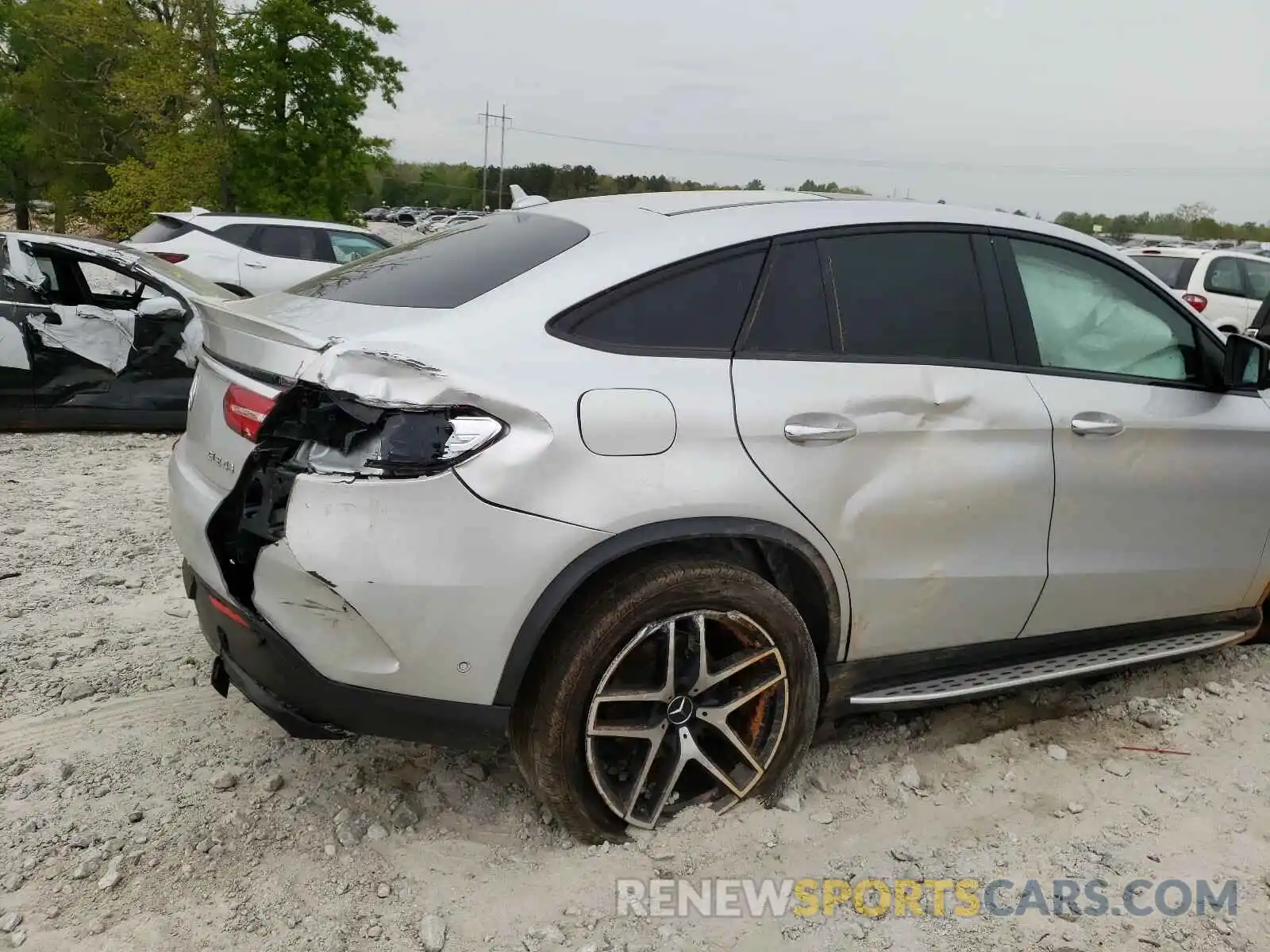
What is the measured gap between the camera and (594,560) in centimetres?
228

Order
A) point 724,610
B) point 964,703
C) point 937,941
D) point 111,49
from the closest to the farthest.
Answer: point 937,941 → point 724,610 → point 964,703 → point 111,49

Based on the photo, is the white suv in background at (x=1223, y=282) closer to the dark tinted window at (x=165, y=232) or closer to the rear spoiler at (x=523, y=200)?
the rear spoiler at (x=523, y=200)

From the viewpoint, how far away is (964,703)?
3578 mm

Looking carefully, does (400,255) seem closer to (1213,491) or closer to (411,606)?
(411,606)

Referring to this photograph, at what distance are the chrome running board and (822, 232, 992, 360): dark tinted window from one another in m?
1.00

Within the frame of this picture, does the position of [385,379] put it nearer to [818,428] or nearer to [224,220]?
[818,428]

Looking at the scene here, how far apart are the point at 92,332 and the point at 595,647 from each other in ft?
18.9

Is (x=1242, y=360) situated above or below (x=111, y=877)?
above

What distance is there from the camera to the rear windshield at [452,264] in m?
2.54

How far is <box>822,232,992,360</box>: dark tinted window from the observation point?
2.77 metres

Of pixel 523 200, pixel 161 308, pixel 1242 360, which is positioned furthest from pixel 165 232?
pixel 1242 360

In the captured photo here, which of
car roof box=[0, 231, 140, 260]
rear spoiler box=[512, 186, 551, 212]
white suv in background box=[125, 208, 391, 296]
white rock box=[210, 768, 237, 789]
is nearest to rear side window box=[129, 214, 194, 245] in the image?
white suv in background box=[125, 208, 391, 296]

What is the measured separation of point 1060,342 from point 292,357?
238 centimetres

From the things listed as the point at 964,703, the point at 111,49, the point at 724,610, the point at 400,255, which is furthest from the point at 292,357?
the point at 111,49
